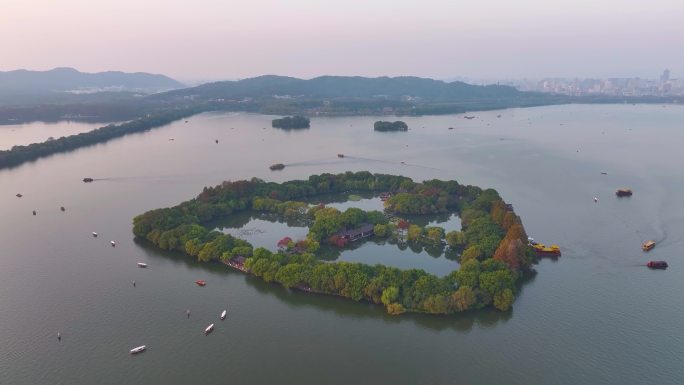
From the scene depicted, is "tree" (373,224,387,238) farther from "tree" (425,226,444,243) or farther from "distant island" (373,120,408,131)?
"distant island" (373,120,408,131)

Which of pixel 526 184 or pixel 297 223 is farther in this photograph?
pixel 526 184

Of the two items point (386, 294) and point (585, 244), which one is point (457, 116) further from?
point (386, 294)

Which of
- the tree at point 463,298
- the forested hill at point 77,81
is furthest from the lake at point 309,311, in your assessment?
the forested hill at point 77,81

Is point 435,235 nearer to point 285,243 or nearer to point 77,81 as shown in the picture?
point 285,243

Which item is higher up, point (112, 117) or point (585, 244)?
point (112, 117)

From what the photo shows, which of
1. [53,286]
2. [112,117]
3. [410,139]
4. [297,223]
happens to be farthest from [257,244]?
[112,117]

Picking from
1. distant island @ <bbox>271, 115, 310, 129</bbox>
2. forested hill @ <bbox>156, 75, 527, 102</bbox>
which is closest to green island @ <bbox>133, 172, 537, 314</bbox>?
distant island @ <bbox>271, 115, 310, 129</bbox>
